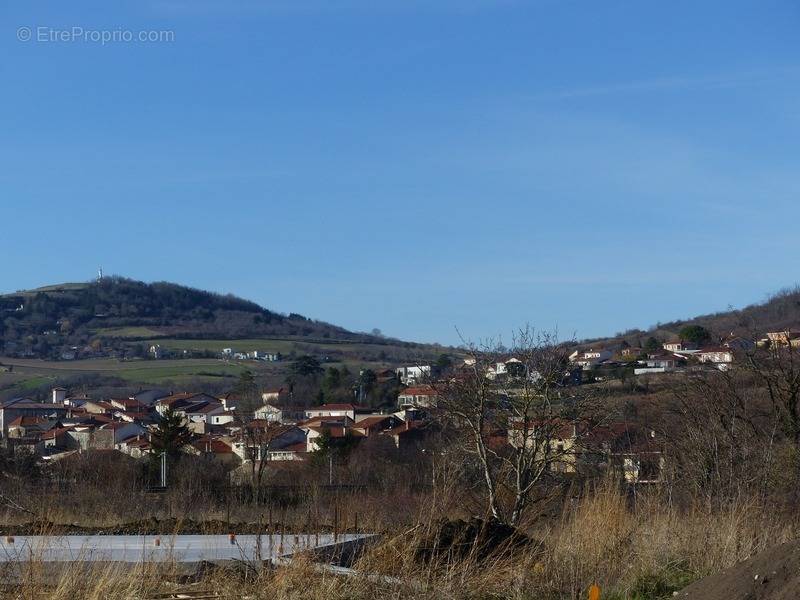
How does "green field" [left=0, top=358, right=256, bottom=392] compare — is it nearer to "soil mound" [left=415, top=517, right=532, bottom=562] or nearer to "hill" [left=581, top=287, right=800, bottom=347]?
"hill" [left=581, top=287, right=800, bottom=347]

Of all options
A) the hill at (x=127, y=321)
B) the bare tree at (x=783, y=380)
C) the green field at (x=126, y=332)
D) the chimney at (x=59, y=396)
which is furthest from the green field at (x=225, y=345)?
the bare tree at (x=783, y=380)

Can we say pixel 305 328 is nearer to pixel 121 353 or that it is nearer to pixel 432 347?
pixel 432 347

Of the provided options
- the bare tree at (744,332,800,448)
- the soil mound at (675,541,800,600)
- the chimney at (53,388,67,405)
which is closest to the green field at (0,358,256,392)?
the chimney at (53,388,67,405)

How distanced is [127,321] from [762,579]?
5675 inches

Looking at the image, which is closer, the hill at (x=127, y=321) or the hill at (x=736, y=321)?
the hill at (x=736, y=321)

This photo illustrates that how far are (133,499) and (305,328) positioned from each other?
13925 centimetres

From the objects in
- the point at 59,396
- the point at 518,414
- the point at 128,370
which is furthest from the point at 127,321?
the point at 518,414

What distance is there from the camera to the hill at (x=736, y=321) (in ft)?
224

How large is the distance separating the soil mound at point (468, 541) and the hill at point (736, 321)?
169 ft

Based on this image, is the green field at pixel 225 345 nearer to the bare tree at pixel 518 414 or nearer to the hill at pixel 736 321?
the hill at pixel 736 321

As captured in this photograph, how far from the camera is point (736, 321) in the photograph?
7862cm

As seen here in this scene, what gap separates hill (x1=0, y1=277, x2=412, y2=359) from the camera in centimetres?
13150

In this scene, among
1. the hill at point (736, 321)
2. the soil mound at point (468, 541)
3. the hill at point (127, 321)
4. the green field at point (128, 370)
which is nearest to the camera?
the soil mound at point (468, 541)

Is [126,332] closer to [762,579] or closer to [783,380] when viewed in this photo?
[783,380]
